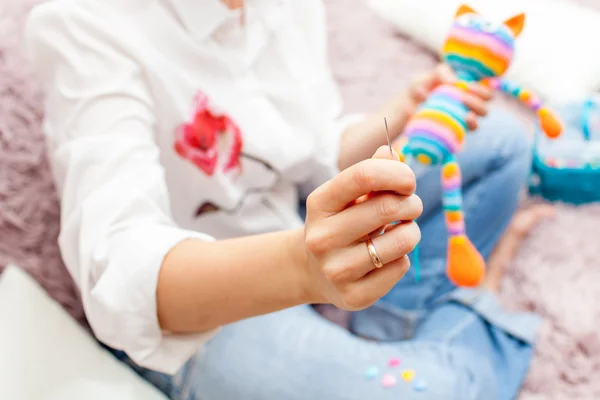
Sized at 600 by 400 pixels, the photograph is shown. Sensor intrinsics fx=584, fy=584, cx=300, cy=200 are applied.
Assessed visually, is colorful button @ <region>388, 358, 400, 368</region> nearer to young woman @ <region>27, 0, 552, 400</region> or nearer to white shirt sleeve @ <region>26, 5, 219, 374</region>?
young woman @ <region>27, 0, 552, 400</region>

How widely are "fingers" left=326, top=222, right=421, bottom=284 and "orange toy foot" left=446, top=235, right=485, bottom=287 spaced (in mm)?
199

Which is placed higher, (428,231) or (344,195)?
(344,195)

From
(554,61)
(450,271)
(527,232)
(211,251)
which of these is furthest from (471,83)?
(554,61)

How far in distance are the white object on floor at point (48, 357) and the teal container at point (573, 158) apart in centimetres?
70

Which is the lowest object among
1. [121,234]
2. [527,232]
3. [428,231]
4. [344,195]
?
[527,232]

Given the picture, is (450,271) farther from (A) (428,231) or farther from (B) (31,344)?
(B) (31,344)

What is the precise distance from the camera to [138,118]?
547 mm

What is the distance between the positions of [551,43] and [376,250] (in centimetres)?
88

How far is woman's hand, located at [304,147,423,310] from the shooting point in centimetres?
35

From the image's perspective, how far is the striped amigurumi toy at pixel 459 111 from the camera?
527 mm

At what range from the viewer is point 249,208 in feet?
2.25

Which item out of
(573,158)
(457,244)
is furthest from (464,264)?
(573,158)

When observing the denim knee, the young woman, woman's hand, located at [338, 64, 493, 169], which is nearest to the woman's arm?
the young woman

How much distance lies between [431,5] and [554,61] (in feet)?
0.86
